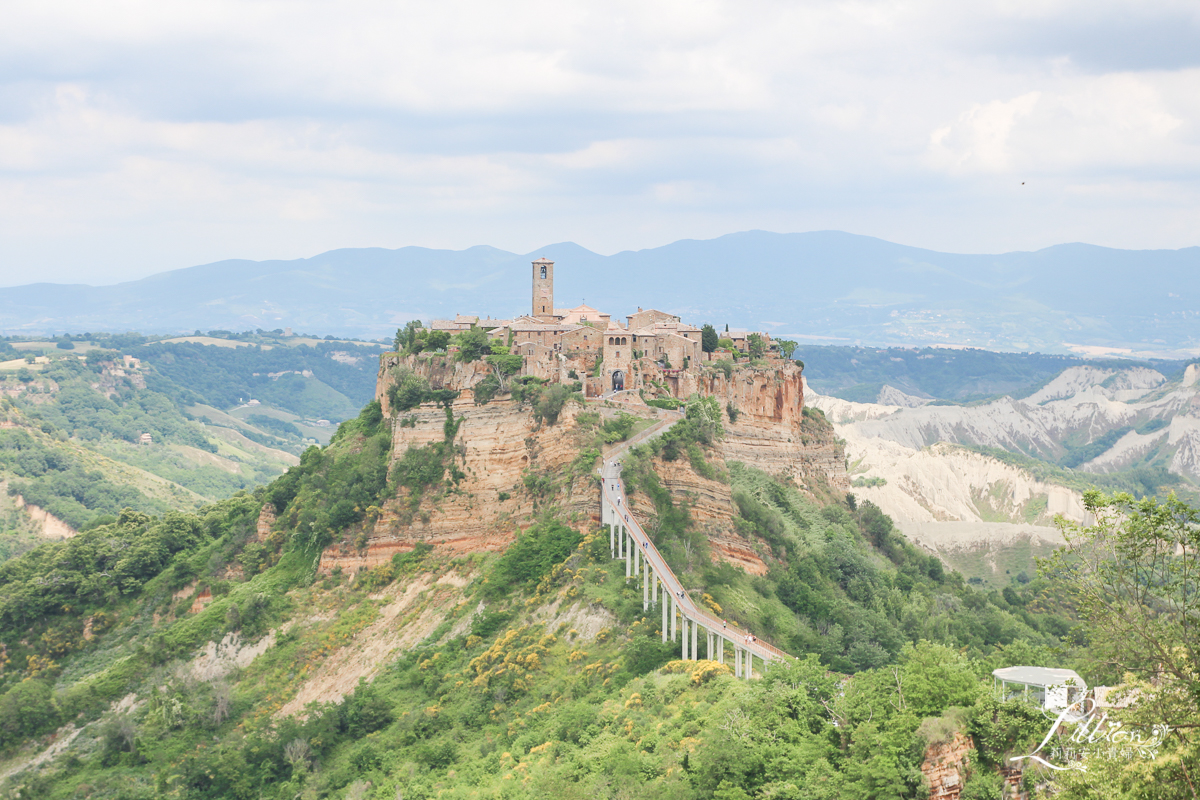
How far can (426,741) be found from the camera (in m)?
54.0

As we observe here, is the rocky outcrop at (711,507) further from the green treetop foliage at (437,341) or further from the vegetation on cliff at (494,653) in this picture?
the green treetop foliage at (437,341)

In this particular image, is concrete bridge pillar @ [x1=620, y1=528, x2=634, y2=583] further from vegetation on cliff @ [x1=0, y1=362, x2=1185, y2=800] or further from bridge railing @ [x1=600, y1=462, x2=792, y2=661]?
bridge railing @ [x1=600, y1=462, x2=792, y2=661]

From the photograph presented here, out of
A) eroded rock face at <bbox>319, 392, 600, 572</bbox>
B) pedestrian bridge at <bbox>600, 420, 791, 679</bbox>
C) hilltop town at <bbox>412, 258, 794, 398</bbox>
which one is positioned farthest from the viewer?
hilltop town at <bbox>412, 258, 794, 398</bbox>

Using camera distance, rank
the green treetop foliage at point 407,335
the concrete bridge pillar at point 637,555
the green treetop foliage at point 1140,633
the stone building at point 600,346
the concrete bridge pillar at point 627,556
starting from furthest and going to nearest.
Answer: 1. the green treetop foliage at point 407,335
2. the stone building at point 600,346
3. the concrete bridge pillar at point 627,556
4. the concrete bridge pillar at point 637,555
5. the green treetop foliage at point 1140,633

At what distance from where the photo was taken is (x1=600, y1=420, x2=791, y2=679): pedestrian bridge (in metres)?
47.9

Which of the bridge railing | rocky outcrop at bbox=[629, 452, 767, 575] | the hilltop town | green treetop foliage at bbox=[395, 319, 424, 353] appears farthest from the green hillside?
the hilltop town

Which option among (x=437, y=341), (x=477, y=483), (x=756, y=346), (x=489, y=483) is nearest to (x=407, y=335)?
(x=437, y=341)

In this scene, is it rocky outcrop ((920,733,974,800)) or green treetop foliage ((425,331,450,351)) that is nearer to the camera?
rocky outcrop ((920,733,974,800))

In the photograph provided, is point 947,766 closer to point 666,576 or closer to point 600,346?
point 666,576

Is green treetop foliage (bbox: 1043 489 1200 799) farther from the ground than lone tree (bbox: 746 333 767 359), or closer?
closer

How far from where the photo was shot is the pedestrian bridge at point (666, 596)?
47925mm

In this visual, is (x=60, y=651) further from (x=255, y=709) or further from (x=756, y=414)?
(x=756, y=414)

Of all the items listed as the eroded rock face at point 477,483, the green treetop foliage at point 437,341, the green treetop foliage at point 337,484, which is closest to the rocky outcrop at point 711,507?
the eroded rock face at point 477,483

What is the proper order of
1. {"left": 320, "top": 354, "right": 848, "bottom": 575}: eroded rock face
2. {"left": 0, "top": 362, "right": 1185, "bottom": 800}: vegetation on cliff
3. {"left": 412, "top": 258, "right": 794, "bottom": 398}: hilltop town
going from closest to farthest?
{"left": 0, "top": 362, "right": 1185, "bottom": 800}: vegetation on cliff < {"left": 320, "top": 354, "right": 848, "bottom": 575}: eroded rock face < {"left": 412, "top": 258, "right": 794, "bottom": 398}: hilltop town
